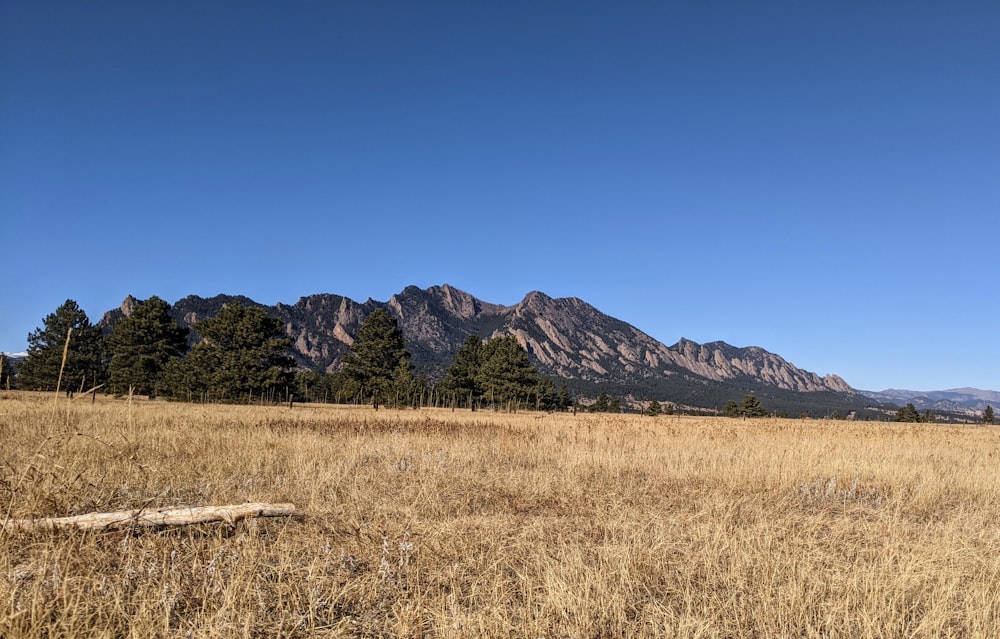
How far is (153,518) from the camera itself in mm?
4539

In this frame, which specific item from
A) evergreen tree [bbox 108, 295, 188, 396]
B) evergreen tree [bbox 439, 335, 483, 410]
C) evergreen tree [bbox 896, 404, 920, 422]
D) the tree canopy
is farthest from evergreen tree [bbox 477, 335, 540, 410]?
evergreen tree [bbox 896, 404, 920, 422]

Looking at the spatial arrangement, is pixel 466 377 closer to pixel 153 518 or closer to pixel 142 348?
pixel 142 348

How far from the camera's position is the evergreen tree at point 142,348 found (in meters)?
43.7

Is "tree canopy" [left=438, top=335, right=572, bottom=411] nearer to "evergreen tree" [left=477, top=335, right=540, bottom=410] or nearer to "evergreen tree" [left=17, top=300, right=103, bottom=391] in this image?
"evergreen tree" [left=477, top=335, right=540, bottom=410]

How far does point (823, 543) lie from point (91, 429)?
11.9m

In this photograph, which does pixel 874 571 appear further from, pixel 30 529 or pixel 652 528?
pixel 30 529

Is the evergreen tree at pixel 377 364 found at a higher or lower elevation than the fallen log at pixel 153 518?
higher

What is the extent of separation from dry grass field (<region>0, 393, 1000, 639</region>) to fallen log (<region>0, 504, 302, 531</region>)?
9 cm

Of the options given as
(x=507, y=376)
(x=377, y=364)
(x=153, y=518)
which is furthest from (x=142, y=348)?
(x=153, y=518)

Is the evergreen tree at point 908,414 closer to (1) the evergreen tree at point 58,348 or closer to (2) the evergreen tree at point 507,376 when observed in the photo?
(2) the evergreen tree at point 507,376

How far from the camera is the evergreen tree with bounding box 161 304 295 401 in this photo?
41.3 metres

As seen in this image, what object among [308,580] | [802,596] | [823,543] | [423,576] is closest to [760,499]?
[823,543]

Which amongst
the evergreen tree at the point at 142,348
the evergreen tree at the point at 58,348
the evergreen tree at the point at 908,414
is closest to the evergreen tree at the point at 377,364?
the evergreen tree at the point at 142,348

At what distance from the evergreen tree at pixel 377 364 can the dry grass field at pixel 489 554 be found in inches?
1588
